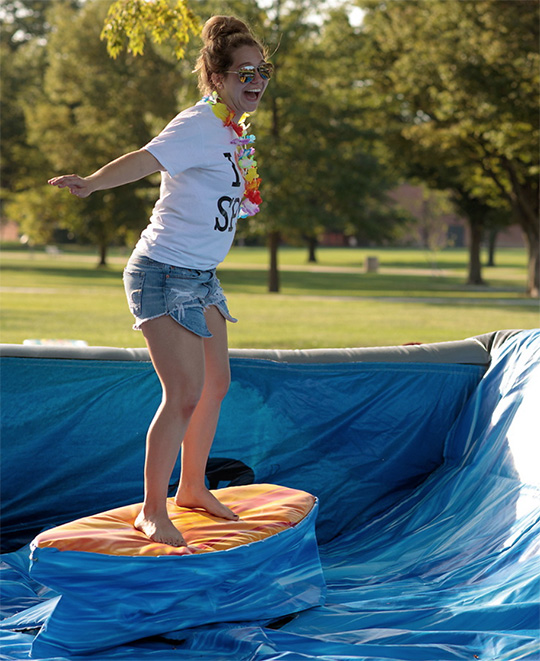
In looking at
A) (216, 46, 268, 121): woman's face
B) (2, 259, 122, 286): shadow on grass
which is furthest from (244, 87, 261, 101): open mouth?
(2, 259, 122, 286): shadow on grass

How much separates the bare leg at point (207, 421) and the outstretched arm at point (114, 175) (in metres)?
0.58

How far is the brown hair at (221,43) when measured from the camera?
2955 millimetres

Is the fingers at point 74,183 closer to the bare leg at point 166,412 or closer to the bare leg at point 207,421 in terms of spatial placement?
the bare leg at point 166,412

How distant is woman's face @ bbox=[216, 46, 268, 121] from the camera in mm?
2955

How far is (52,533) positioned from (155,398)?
1.20 metres

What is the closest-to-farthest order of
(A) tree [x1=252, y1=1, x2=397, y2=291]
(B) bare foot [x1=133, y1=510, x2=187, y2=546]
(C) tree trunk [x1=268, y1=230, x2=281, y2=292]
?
1. (B) bare foot [x1=133, y1=510, x2=187, y2=546]
2. (A) tree [x1=252, y1=1, x2=397, y2=291]
3. (C) tree trunk [x1=268, y1=230, x2=281, y2=292]

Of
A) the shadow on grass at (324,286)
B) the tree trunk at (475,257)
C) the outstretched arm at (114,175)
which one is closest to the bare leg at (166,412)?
the outstretched arm at (114,175)

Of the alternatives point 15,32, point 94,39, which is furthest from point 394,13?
point 15,32

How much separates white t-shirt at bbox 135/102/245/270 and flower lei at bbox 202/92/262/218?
0.03 m

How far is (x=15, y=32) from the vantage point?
4959 cm

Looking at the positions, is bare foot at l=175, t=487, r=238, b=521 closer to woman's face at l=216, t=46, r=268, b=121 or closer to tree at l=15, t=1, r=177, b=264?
woman's face at l=216, t=46, r=268, b=121

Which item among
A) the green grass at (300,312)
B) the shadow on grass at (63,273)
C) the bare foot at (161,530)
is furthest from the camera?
the shadow on grass at (63,273)

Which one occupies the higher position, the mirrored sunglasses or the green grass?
the mirrored sunglasses

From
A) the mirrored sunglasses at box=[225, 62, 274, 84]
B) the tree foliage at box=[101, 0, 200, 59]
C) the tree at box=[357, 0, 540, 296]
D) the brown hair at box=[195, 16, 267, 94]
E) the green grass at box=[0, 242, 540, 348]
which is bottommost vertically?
the green grass at box=[0, 242, 540, 348]
